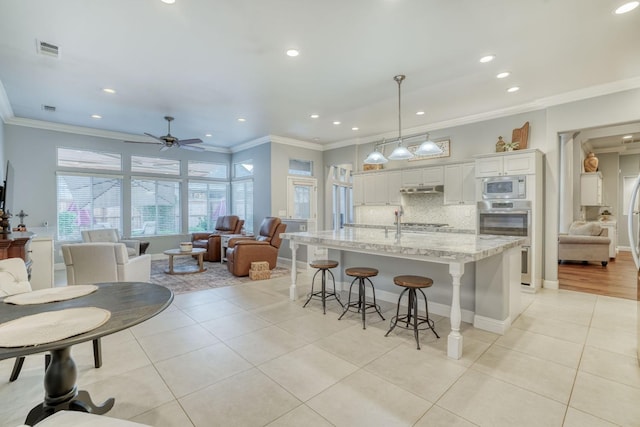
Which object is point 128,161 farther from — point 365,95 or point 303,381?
point 303,381

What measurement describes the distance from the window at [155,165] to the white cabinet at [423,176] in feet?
19.5

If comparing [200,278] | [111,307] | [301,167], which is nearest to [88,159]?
[200,278]

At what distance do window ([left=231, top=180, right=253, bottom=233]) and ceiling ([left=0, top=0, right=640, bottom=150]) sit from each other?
299 centimetres

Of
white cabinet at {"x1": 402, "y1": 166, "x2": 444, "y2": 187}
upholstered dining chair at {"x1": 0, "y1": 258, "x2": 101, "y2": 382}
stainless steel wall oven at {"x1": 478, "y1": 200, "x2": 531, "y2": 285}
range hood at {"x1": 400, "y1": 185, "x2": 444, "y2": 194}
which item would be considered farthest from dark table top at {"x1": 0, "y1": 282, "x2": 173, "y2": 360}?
white cabinet at {"x1": 402, "y1": 166, "x2": 444, "y2": 187}

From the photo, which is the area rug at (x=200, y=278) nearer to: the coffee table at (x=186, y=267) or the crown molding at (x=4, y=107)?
the coffee table at (x=186, y=267)

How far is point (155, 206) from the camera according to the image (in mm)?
7820

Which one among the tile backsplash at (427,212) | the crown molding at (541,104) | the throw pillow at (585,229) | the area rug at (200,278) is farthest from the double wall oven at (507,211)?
the throw pillow at (585,229)

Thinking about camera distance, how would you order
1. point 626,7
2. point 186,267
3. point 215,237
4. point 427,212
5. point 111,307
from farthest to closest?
point 215,237 → point 186,267 → point 427,212 → point 626,7 → point 111,307

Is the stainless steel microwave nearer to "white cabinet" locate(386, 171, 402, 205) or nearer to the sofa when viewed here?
"white cabinet" locate(386, 171, 402, 205)

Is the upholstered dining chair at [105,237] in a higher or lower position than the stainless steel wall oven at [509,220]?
lower

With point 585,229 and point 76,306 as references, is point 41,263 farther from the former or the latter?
point 585,229

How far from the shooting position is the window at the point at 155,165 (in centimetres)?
749

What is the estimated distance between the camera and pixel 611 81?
4.08 meters

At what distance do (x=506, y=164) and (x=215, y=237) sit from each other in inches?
243
